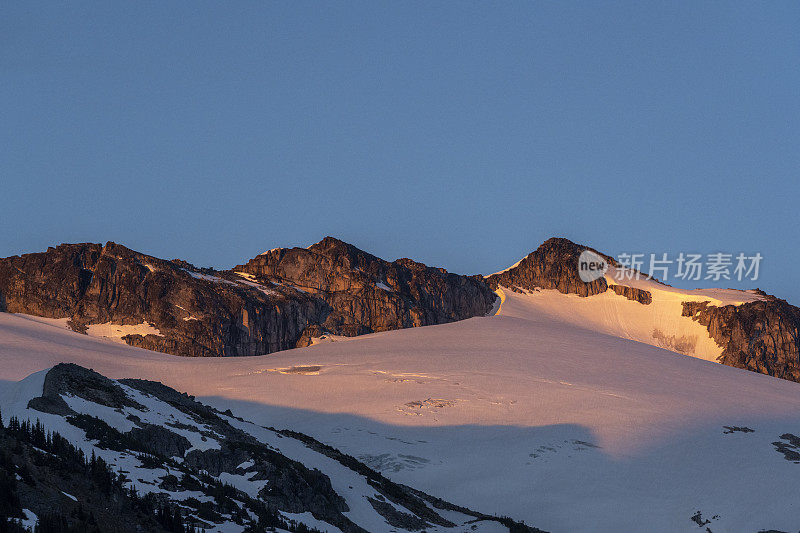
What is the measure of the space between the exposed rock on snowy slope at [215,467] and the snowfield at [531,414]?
5.22 metres

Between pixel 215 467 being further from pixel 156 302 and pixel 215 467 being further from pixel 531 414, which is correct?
pixel 156 302

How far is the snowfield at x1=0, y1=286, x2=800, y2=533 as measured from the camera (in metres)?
66.6

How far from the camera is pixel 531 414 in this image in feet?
307

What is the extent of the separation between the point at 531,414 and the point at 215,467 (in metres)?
51.9

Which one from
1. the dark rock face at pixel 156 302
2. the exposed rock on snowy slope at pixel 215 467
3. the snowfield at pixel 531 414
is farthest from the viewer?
the dark rock face at pixel 156 302

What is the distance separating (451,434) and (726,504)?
28066 mm

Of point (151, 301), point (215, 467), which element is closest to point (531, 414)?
point (215, 467)

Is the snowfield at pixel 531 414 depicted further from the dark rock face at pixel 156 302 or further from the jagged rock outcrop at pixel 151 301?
the dark rock face at pixel 156 302

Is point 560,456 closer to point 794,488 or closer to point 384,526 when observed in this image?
point 794,488

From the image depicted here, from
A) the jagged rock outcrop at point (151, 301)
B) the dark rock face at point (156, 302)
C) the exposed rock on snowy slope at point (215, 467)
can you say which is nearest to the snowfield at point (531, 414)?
the exposed rock on snowy slope at point (215, 467)

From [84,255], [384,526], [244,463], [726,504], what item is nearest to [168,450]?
[244,463]

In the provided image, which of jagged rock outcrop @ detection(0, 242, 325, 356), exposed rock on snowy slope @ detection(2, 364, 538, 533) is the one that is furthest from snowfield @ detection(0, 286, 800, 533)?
jagged rock outcrop @ detection(0, 242, 325, 356)

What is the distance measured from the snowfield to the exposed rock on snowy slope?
5.22 metres

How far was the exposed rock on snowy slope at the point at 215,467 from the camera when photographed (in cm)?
3841
